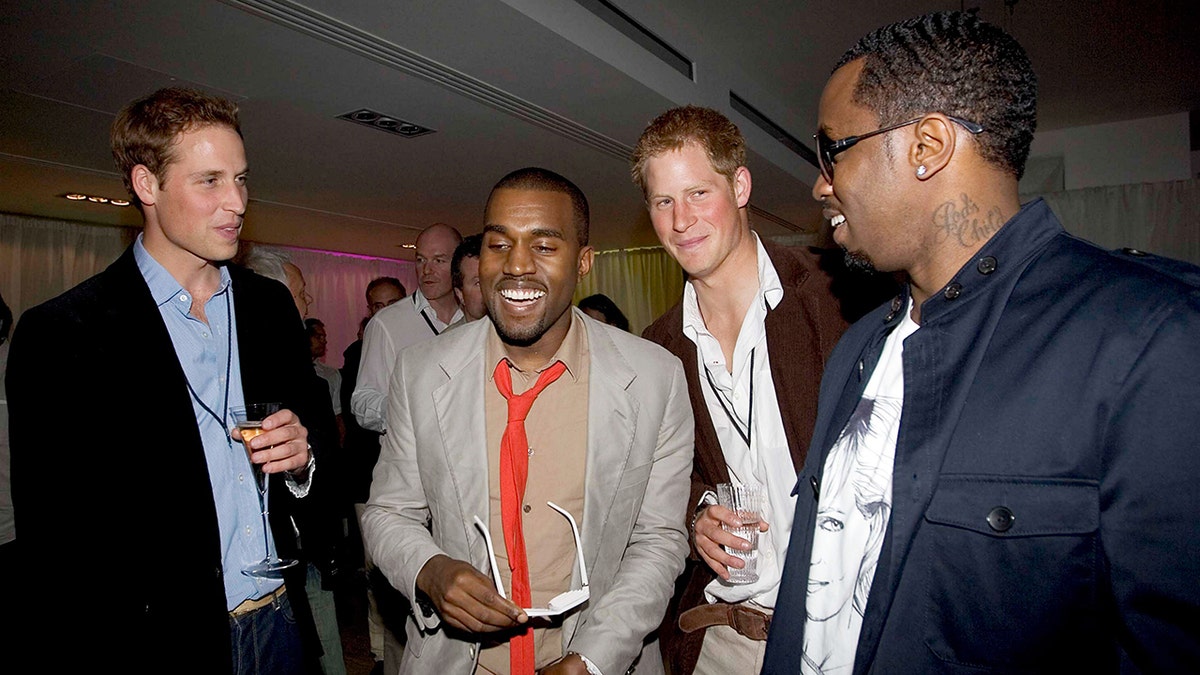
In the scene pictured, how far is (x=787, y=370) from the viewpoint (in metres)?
1.93

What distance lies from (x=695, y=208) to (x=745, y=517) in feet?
3.19

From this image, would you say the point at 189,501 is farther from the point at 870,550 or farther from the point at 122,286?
the point at 870,550

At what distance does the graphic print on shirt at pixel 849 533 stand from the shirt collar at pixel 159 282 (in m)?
1.80

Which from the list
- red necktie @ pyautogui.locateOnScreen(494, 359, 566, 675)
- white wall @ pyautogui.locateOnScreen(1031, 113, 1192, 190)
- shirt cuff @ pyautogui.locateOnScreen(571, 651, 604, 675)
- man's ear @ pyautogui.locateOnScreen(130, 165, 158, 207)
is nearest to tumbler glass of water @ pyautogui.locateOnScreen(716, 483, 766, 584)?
shirt cuff @ pyautogui.locateOnScreen(571, 651, 604, 675)

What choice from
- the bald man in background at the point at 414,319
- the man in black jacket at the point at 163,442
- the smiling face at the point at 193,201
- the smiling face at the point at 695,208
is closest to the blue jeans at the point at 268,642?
the man in black jacket at the point at 163,442

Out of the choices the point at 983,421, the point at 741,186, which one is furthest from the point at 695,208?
the point at 983,421

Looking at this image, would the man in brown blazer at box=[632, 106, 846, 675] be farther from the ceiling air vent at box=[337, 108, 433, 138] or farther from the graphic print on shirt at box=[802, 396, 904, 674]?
the ceiling air vent at box=[337, 108, 433, 138]

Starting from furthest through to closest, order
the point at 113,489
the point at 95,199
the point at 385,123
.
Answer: the point at 95,199, the point at 385,123, the point at 113,489

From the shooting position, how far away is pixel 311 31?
12.8 ft

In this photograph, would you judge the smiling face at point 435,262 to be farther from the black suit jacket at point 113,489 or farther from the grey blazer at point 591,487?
the black suit jacket at point 113,489

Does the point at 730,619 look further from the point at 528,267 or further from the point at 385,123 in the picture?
the point at 385,123

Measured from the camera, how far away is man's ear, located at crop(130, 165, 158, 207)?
179 cm

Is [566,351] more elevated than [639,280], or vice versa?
[639,280]

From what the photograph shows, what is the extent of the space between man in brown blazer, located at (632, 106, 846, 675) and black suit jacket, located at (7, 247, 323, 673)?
1.34 m
